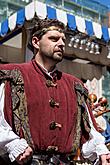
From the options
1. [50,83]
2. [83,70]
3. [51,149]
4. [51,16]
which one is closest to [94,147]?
[51,149]

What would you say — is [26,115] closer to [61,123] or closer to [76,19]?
[61,123]

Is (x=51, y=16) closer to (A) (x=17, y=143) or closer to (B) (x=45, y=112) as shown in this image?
(B) (x=45, y=112)

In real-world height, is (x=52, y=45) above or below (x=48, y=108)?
above

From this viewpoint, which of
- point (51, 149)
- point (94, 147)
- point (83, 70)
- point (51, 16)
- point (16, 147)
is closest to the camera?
point (16, 147)

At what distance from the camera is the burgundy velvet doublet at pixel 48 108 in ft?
5.66

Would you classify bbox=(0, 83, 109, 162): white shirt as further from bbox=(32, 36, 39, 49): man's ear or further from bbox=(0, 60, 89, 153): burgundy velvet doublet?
bbox=(32, 36, 39, 49): man's ear

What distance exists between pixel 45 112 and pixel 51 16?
367cm

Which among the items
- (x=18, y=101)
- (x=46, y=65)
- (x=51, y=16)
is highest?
(x=51, y=16)

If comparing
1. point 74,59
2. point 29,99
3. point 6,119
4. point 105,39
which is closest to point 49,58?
point 29,99

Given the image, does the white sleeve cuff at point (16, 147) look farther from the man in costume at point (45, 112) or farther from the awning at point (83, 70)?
the awning at point (83, 70)

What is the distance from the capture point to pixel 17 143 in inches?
63.8

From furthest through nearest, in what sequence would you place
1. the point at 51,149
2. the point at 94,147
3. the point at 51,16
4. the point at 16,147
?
the point at 51,16 < the point at 94,147 < the point at 51,149 < the point at 16,147

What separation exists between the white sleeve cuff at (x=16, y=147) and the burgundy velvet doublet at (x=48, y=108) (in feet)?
0.32

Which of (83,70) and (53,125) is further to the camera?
→ (83,70)
